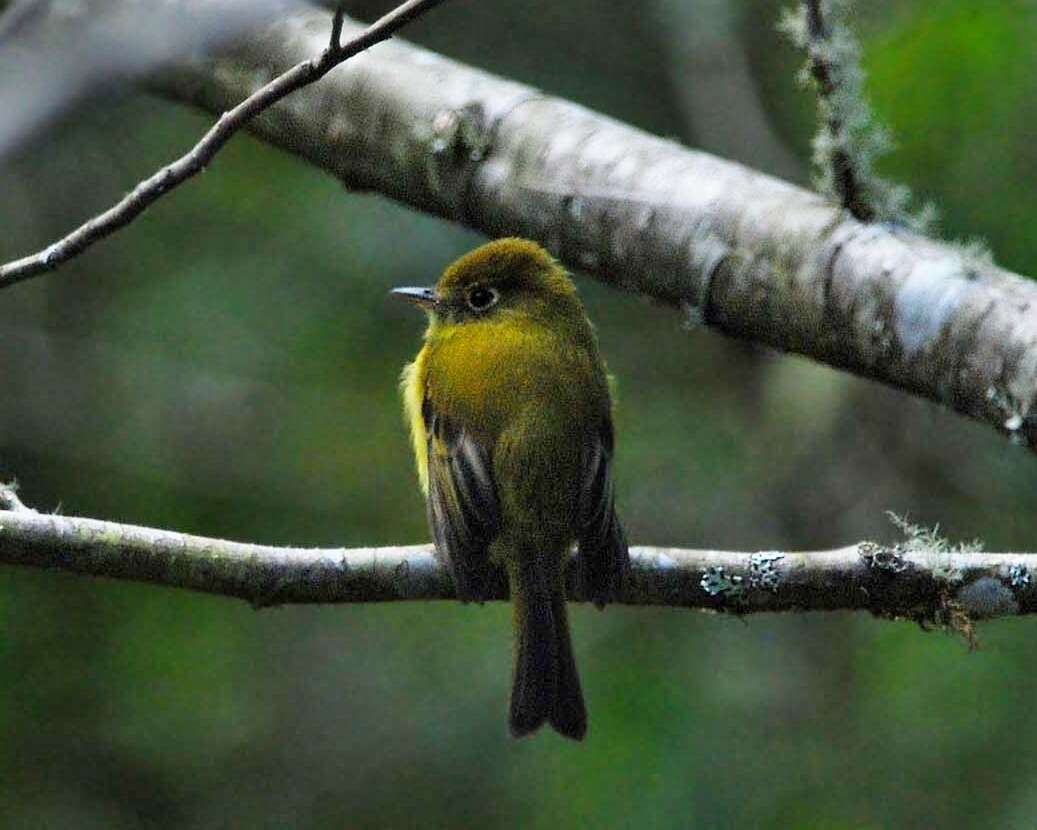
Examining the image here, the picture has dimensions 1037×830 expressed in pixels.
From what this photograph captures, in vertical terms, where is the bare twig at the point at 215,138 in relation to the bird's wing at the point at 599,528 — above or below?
above

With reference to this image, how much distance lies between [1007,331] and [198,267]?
4733mm

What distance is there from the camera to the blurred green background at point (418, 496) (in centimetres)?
571

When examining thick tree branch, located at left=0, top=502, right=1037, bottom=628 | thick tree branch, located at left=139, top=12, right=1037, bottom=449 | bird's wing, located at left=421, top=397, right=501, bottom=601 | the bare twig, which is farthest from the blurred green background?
the bare twig

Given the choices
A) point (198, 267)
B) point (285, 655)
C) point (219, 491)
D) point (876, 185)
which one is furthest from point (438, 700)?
point (876, 185)

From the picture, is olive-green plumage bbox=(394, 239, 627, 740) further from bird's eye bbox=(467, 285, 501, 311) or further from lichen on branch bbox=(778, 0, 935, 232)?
lichen on branch bbox=(778, 0, 935, 232)

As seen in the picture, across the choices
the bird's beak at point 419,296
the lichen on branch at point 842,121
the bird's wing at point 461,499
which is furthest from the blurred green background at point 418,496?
the bird's wing at point 461,499

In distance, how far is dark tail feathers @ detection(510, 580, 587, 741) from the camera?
4094 mm

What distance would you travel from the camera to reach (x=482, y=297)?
5082mm

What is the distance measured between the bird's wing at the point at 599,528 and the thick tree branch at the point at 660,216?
0.47 m

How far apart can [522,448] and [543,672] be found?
62 centimetres

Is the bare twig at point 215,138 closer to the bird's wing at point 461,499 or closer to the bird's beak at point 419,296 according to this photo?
the bird's wing at point 461,499

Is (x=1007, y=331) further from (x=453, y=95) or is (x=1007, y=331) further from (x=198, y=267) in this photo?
(x=198, y=267)

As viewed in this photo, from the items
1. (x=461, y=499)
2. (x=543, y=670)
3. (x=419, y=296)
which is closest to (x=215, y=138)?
(x=461, y=499)

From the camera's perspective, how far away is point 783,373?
7488 millimetres
